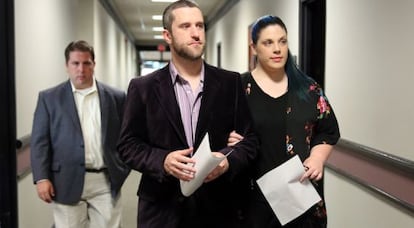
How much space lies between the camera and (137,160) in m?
1.51

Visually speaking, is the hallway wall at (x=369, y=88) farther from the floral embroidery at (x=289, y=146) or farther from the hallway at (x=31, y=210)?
the hallway at (x=31, y=210)

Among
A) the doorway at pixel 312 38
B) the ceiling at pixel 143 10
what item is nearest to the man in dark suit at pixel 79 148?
the doorway at pixel 312 38

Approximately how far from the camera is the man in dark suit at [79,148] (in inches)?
96.7

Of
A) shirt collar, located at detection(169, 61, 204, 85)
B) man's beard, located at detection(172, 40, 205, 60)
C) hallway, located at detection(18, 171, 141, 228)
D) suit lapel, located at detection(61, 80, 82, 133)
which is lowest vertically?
hallway, located at detection(18, 171, 141, 228)

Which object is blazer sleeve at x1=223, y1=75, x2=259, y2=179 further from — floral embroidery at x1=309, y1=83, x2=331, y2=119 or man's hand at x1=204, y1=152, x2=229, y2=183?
floral embroidery at x1=309, y1=83, x2=331, y2=119

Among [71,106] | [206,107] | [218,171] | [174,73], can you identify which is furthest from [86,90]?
[218,171]

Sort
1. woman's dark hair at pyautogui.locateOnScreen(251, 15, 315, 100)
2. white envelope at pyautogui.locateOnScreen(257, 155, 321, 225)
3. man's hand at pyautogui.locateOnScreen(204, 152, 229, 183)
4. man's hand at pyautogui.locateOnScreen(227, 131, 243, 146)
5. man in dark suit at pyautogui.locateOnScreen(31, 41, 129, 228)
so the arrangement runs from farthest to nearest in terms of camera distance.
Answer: man in dark suit at pyautogui.locateOnScreen(31, 41, 129, 228) < woman's dark hair at pyautogui.locateOnScreen(251, 15, 315, 100) < white envelope at pyautogui.locateOnScreen(257, 155, 321, 225) < man's hand at pyautogui.locateOnScreen(227, 131, 243, 146) < man's hand at pyautogui.locateOnScreen(204, 152, 229, 183)

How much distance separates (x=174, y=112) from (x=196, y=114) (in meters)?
0.08

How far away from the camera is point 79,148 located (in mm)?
2469

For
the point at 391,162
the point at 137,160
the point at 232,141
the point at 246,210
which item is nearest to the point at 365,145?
the point at 391,162

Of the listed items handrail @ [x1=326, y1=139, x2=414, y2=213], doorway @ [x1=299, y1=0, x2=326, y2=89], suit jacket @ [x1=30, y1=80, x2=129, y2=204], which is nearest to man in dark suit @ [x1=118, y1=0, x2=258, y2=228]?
suit jacket @ [x1=30, y1=80, x2=129, y2=204]

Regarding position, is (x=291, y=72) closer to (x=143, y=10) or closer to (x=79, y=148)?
(x=79, y=148)

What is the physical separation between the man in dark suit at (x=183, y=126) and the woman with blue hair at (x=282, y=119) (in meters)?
0.18

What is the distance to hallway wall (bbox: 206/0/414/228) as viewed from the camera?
7.82ft
